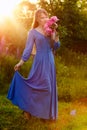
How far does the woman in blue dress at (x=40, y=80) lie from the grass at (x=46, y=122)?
0.18 meters

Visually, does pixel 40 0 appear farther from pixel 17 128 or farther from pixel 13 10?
pixel 17 128

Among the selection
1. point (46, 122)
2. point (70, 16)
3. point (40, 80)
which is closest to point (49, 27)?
point (40, 80)

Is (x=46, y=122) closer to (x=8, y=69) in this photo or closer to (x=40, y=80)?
(x=40, y=80)

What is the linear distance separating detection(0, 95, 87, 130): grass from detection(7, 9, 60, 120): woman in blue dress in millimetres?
184

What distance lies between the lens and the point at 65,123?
831 cm

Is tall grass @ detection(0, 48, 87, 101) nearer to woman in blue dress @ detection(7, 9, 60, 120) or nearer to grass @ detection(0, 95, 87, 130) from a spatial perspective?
grass @ detection(0, 95, 87, 130)

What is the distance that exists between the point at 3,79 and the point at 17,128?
418cm

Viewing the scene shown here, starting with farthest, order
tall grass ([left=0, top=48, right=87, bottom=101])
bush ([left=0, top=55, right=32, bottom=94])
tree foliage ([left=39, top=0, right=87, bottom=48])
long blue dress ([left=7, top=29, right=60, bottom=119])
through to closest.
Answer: tree foliage ([left=39, top=0, right=87, bottom=48])
bush ([left=0, top=55, right=32, bottom=94])
tall grass ([left=0, top=48, right=87, bottom=101])
long blue dress ([left=7, top=29, right=60, bottom=119])

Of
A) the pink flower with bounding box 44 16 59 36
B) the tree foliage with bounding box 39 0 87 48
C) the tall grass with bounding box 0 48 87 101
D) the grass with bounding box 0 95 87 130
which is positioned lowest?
the tree foliage with bounding box 39 0 87 48

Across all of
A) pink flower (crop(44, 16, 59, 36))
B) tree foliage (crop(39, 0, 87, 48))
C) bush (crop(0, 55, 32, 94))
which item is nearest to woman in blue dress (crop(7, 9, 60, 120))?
pink flower (crop(44, 16, 59, 36))

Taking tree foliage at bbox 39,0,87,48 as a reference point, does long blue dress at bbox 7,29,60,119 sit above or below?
above

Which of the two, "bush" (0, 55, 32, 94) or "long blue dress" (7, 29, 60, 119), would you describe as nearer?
"long blue dress" (7, 29, 60, 119)

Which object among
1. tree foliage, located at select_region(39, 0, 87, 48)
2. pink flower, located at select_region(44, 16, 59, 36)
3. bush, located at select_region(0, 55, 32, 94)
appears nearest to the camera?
pink flower, located at select_region(44, 16, 59, 36)

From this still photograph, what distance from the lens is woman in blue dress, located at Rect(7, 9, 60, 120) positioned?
8.07m
